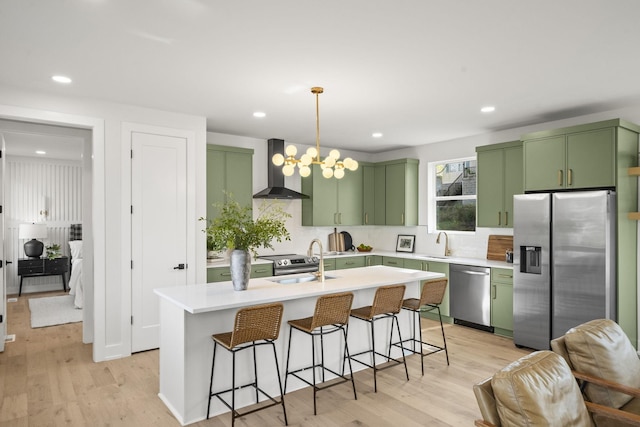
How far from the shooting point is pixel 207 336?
123 inches

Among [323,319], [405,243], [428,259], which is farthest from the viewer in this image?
[405,243]

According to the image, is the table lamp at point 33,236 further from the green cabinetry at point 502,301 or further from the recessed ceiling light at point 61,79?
the green cabinetry at point 502,301

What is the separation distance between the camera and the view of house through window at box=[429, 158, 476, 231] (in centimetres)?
626

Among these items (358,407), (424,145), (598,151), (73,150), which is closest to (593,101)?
(598,151)

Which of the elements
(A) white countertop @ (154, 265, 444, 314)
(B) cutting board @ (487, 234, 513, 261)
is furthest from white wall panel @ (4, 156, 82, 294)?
(B) cutting board @ (487, 234, 513, 261)

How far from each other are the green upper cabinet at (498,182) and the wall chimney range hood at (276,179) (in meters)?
2.46

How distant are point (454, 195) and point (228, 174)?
3.41 meters

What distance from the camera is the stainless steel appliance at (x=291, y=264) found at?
567 centimetres

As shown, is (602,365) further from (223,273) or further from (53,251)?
(53,251)

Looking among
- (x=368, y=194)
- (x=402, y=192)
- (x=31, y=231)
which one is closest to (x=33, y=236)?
(x=31, y=231)

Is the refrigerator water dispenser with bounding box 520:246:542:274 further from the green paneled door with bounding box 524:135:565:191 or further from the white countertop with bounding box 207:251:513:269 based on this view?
the green paneled door with bounding box 524:135:565:191

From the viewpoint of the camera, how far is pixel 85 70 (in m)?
3.38

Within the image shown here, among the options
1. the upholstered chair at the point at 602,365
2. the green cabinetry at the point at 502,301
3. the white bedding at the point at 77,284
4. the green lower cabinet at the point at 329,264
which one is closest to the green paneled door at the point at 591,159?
the green cabinetry at the point at 502,301

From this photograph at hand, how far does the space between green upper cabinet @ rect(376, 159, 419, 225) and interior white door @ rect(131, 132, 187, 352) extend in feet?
11.4
